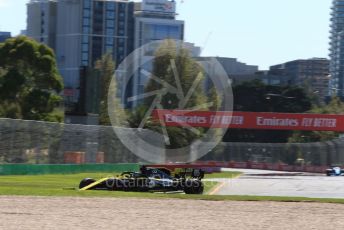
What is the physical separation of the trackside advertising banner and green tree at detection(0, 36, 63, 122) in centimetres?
900

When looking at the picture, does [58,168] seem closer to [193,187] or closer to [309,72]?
[193,187]

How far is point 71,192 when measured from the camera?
2384cm

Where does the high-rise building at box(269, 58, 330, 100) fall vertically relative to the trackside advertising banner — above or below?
above

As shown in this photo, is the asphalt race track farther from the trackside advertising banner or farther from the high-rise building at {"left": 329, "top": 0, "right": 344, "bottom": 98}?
the high-rise building at {"left": 329, "top": 0, "right": 344, "bottom": 98}

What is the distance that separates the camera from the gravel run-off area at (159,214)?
14789 millimetres

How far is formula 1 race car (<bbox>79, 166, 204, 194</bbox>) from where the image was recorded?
89.3 ft

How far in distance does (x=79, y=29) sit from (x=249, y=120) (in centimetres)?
11464

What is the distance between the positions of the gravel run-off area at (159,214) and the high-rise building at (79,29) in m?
146

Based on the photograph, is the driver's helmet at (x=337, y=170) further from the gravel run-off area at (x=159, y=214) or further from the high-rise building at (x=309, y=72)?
the high-rise building at (x=309, y=72)

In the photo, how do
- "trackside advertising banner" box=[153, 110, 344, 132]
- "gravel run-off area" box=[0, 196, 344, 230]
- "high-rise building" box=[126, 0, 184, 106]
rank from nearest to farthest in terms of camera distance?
1. "gravel run-off area" box=[0, 196, 344, 230]
2. "trackside advertising banner" box=[153, 110, 344, 132]
3. "high-rise building" box=[126, 0, 184, 106]

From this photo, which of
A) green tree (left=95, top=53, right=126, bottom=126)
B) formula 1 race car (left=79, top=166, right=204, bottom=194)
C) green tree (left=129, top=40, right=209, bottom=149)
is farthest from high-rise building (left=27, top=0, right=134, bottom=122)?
formula 1 race car (left=79, top=166, right=204, bottom=194)

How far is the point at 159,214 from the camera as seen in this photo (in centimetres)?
1717

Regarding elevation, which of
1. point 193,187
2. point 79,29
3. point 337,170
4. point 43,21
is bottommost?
point 337,170

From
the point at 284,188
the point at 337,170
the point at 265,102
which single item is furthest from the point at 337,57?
the point at 284,188
